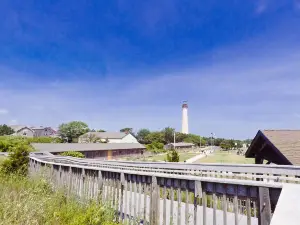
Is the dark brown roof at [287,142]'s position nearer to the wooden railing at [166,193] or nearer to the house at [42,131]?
the wooden railing at [166,193]

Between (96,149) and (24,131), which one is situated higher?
(24,131)

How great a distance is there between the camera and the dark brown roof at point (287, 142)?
9000 mm

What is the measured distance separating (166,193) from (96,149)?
45716 mm

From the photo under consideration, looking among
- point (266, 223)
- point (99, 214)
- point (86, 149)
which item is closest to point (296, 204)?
point (266, 223)

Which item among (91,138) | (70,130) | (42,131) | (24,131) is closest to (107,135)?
(91,138)


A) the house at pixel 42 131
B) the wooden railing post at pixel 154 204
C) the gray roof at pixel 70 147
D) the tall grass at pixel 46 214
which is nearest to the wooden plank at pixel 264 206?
the wooden railing post at pixel 154 204

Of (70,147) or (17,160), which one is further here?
(70,147)

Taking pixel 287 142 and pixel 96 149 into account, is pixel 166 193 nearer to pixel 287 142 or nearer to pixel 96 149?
pixel 287 142

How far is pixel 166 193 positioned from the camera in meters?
4.55

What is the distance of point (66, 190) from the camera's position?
723cm

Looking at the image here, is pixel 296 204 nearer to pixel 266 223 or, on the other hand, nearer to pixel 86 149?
pixel 266 223

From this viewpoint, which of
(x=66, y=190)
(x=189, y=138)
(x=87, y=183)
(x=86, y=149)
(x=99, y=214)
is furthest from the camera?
(x=189, y=138)

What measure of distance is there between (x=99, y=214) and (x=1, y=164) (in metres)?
11.7

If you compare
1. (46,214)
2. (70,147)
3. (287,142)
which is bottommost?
(70,147)
